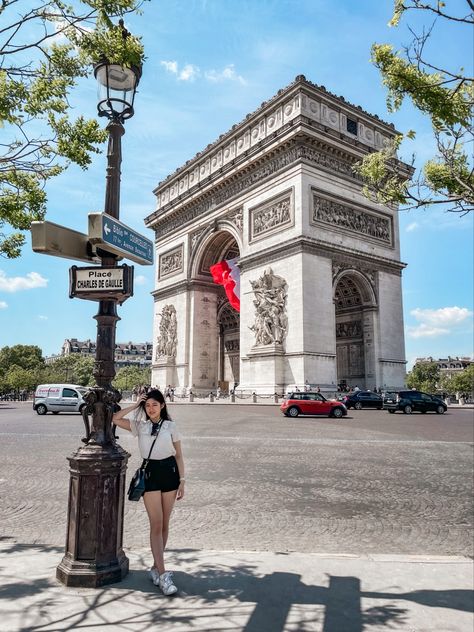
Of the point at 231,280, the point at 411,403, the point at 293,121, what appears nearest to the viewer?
the point at 411,403

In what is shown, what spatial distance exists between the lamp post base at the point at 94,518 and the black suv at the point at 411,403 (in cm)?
2355

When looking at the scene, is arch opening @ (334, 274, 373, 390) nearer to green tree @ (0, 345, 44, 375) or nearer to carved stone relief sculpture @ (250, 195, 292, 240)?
carved stone relief sculpture @ (250, 195, 292, 240)

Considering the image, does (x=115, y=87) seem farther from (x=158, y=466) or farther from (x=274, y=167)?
(x=274, y=167)

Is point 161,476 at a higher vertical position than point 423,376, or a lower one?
lower

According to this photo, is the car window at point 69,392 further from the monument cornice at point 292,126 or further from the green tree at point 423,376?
the green tree at point 423,376

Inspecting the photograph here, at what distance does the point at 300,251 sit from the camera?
27406 millimetres

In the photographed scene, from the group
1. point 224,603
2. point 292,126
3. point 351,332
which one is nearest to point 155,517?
point 224,603

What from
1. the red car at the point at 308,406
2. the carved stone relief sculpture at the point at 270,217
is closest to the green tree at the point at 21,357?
the carved stone relief sculpture at the point at 270,217

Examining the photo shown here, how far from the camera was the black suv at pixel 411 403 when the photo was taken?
993 inches

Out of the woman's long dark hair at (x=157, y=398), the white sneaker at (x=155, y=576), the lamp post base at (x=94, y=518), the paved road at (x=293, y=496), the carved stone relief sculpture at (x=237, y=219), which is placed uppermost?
the carved stone relief sculpture at (x=237, y=219)

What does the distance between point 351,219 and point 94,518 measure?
2943 cm

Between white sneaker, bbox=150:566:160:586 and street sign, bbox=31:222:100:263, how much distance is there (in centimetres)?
244

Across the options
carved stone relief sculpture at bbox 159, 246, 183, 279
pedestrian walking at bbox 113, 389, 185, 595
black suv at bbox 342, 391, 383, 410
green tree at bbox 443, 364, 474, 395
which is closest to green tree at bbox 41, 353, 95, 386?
carved stone relief sculpture at bbox 159, 246, 183, 279

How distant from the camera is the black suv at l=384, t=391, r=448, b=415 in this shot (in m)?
25.2
